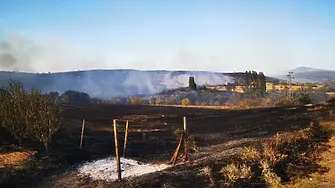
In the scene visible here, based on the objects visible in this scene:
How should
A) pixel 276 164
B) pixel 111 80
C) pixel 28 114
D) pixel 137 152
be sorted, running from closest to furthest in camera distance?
pixel 276 164, pixel 28 114, pixel 137 152, pixel 111 80

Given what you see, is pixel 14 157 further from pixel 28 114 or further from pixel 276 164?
pixel 276 164

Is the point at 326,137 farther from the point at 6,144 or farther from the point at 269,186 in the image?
the point at 6,144

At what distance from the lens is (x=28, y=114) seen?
1970cm

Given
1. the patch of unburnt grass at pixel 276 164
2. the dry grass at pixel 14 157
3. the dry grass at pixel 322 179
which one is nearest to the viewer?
the dry grass at pixel 322 179

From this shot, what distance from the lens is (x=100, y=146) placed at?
23.3 m

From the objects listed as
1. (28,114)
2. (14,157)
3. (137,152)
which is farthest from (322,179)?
(28,114)

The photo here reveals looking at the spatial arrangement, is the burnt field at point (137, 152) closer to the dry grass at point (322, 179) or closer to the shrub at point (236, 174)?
the shrub at point (236, 174)

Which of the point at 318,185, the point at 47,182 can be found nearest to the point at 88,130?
the point at 47,182

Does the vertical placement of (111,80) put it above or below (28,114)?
above

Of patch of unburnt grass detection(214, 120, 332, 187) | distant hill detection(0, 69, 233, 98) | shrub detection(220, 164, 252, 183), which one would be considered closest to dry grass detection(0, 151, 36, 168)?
patch of unburnt grass detection(214, 120, 332, 187)

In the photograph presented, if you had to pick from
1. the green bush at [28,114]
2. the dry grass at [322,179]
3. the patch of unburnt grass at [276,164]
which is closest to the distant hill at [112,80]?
the green bush at [28,114]

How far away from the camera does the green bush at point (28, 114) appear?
64.8ft

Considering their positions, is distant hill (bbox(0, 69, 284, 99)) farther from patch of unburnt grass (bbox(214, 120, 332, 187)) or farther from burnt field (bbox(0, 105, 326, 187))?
patch of unburnt grass (bbox(214, 120, 332, 187))

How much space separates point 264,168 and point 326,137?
25.8 ft
